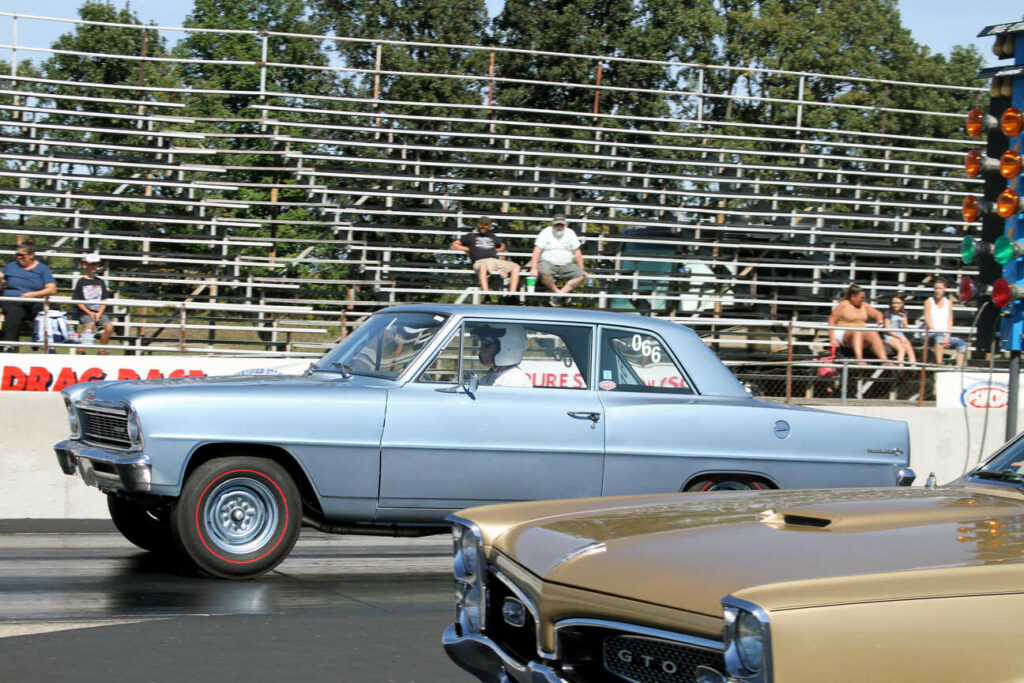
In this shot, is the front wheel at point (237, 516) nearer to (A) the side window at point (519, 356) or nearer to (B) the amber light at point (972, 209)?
(A) the side window at point (519, 356)

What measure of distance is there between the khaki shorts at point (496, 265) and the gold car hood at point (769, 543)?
11.5 m

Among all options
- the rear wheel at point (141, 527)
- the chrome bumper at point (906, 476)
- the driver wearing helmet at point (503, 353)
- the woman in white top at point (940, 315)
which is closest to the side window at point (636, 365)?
the driver wearing helmet at point (503, 353)

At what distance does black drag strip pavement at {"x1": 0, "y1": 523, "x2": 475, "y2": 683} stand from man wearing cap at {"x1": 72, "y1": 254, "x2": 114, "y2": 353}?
643 centimetres

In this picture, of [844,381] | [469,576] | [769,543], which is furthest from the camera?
[844,381]

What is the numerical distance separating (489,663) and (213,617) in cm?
251

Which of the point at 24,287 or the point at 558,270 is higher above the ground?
the point at 558,270

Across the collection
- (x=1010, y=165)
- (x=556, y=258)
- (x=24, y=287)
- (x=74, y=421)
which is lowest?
(x=74, y=421)

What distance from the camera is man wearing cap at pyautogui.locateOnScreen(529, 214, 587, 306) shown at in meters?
15.2

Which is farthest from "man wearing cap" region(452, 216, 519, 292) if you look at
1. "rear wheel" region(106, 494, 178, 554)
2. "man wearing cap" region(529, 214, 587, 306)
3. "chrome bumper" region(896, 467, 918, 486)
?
"chrome bumper" region(896, 467, 918, 486)

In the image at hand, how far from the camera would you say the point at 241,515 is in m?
6.35

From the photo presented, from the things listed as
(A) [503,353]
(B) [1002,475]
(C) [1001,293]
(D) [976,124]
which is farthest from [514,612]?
(D) [976,124]

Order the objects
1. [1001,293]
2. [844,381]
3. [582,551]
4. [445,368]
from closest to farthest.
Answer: [582,551] < [445,368] < [1001,293] < [844,381]

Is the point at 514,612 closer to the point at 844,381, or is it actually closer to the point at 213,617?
the point at 213,617

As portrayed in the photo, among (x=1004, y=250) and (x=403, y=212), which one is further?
(x=403, y=212)
